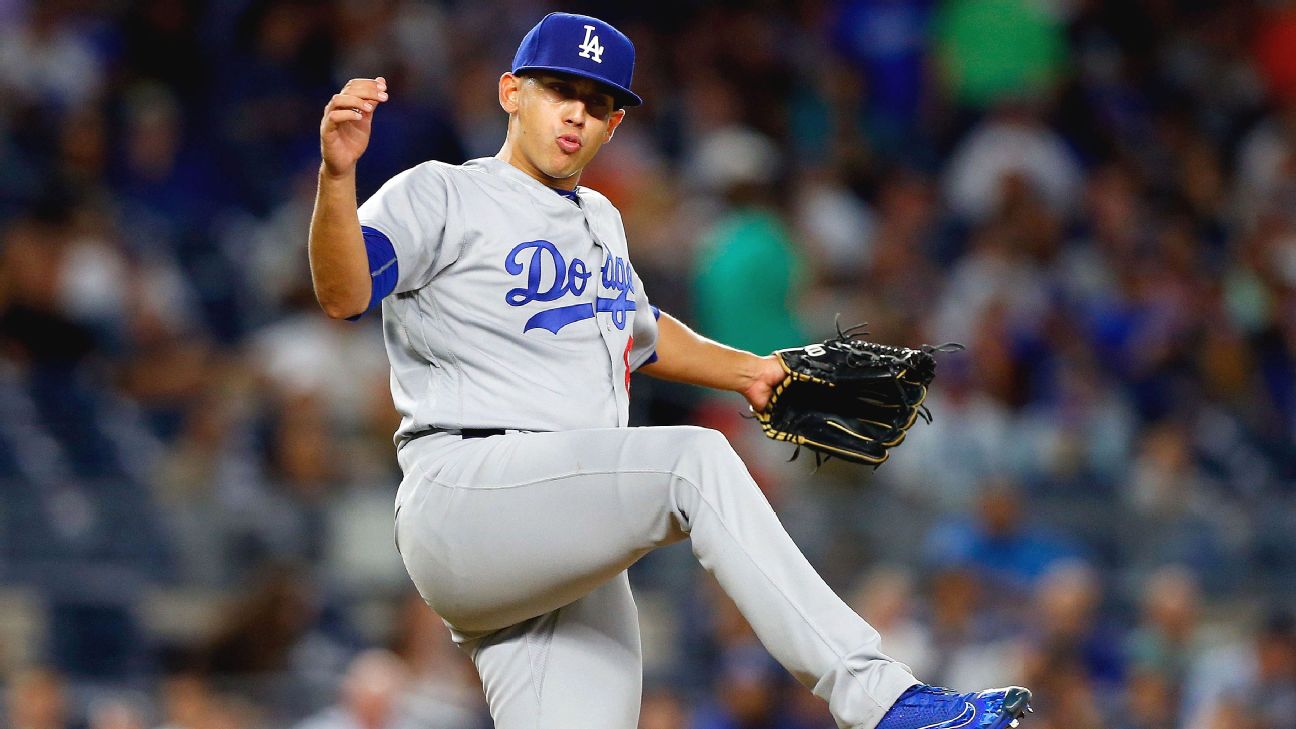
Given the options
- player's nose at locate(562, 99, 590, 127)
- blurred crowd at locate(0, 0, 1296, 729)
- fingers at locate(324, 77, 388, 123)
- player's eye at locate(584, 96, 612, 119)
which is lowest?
fingers at locate(324, 77, 388, 123)

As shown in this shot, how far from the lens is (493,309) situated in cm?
316

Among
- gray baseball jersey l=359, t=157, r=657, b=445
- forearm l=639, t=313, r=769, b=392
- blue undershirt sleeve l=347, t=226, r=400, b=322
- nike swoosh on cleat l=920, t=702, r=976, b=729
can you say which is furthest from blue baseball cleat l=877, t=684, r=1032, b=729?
blue undershirt sleeve l=347, t=226, r=400, b=322

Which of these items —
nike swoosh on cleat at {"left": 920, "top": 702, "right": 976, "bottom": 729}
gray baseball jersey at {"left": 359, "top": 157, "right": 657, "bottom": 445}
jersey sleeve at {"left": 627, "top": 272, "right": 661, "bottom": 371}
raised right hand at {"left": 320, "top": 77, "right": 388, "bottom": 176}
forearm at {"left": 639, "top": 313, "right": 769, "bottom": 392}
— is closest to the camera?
nike swoosh on cleat at {"left": 920, "top": 702, "right": 976, "bottom": 729}

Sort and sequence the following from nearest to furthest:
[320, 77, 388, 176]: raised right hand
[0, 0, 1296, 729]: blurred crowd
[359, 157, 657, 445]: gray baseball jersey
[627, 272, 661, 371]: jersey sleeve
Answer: [320, 77, 388, 176]: raised right hand < [359, 157, 657, 445]: gray baseball jersey < [627, 272, 661, 371]: jersey sleeve < [0, 0, 1296, 729]: blurred crowd

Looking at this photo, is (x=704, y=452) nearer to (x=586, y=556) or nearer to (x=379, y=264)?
(x=586, y=556)

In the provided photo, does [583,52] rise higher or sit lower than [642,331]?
higher

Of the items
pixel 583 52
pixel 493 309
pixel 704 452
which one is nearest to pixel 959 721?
pixel 704 452

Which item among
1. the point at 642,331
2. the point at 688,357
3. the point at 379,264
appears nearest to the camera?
the point at 379,264

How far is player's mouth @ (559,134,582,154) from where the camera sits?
128 inches

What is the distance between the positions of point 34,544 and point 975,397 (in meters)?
3.80

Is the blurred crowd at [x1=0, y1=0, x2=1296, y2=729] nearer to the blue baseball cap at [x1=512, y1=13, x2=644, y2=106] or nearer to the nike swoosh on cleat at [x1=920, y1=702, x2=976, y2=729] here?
the blue baseball cap at [x1=512, y1=13, x2=644, y2=106]

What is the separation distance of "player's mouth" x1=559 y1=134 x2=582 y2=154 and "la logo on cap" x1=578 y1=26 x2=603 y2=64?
15 cm

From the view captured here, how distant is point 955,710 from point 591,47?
130cm

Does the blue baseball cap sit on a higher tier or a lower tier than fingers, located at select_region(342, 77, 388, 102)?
higher
